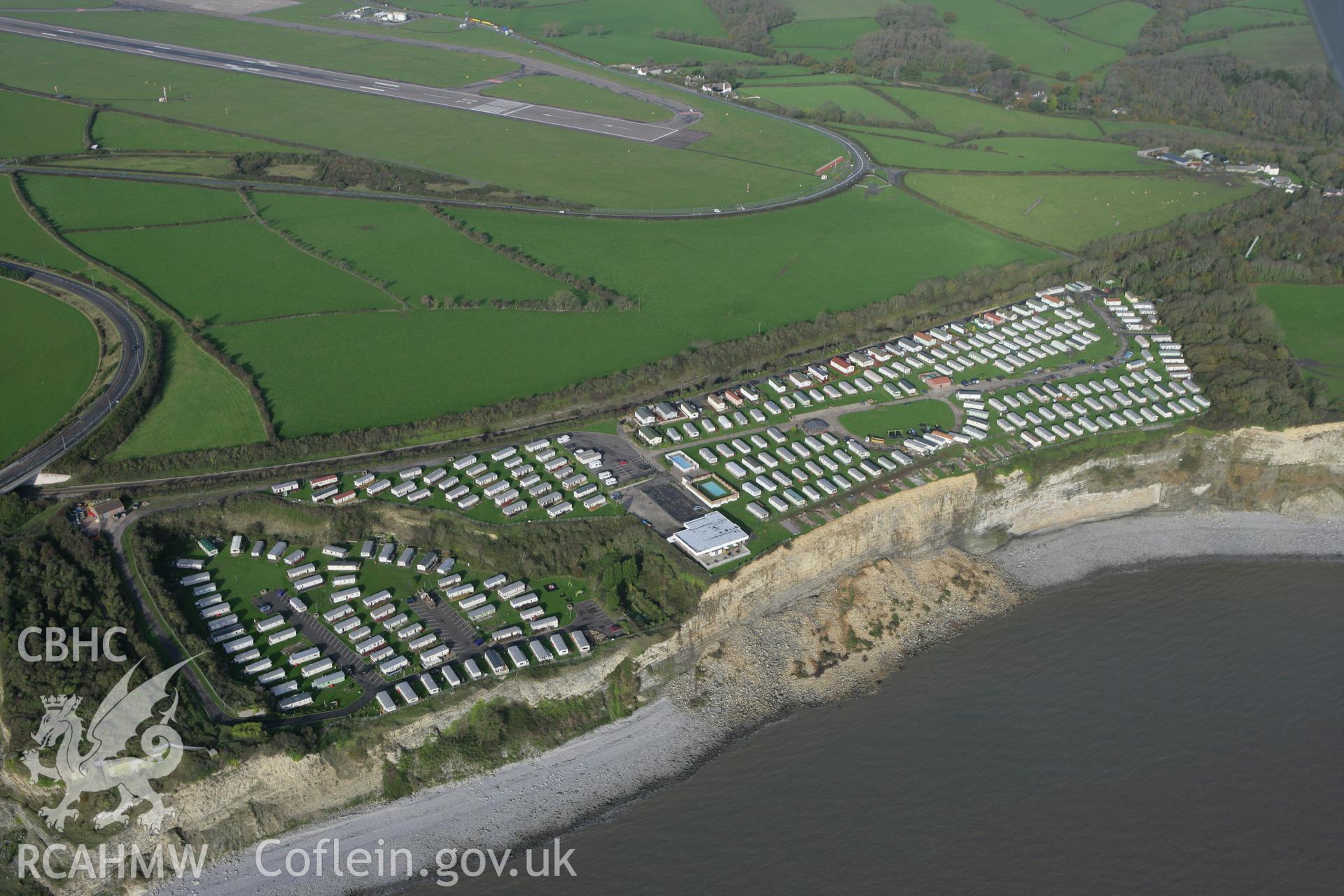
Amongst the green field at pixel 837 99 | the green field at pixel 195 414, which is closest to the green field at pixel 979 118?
the green field at pixel 837 99

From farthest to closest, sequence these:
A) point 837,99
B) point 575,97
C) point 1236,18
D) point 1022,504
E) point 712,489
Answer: point 1236,18, point 837,99, point 575,97, point 1022,504, point 712,489

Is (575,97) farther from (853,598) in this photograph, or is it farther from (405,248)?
(853,598)

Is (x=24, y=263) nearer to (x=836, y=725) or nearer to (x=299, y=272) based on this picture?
(x=299, y=272)

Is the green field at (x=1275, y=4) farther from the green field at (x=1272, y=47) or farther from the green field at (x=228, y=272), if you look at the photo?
the green field at (x=228, y=272)

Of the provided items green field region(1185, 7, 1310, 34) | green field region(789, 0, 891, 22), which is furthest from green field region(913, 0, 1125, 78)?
green field region(1185, 7, 1310, 34)

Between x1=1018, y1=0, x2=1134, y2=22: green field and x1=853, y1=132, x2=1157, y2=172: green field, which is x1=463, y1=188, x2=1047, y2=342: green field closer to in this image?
x1=853, y1=132, x2=1157, y2=172: green field

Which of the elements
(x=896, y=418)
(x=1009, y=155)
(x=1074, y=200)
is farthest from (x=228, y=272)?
(x=1009, y=155)

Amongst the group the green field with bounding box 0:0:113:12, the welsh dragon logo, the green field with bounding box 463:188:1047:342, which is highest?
the green field with bounding box 0:0:113:12
